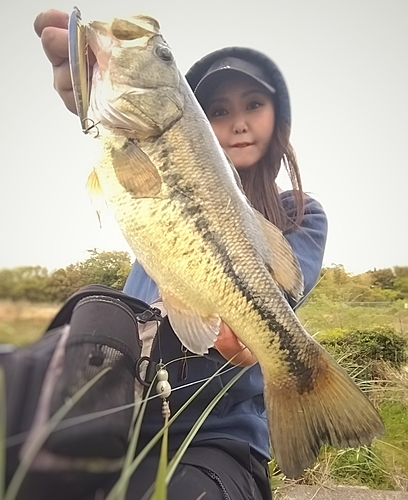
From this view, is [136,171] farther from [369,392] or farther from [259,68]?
[369,392]

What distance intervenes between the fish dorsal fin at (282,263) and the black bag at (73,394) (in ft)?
1.00

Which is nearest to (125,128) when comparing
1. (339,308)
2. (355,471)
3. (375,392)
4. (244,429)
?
(244,429)

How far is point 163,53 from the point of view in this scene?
0.97 metres

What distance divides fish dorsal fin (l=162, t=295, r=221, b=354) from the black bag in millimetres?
83

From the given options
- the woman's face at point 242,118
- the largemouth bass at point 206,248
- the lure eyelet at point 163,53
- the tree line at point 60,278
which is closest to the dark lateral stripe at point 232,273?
the largemouth bass at point 206,248

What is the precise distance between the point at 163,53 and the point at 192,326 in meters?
0.53

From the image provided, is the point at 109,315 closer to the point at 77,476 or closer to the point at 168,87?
the point at 77,476

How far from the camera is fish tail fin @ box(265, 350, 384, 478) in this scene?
0.82m

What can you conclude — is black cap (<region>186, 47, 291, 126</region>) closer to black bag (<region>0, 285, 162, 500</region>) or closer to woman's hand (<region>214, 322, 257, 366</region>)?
woman's hand (<region>214, 322, 257, 366</region>)

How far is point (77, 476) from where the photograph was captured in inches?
22.7

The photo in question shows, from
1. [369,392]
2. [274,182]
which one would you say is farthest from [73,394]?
[369,392]

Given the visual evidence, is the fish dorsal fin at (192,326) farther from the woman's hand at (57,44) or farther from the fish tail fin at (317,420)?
the woman's hand at (57,44)

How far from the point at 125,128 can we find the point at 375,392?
3086 millimetres

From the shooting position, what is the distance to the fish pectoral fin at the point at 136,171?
82 cm
